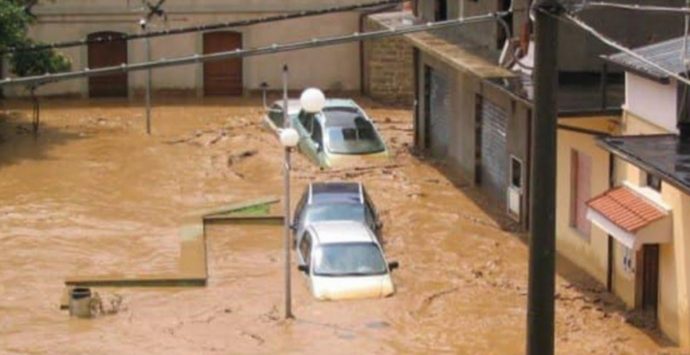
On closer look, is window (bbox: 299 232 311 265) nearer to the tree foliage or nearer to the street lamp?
the street lamp

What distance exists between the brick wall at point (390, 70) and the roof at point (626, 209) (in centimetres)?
2102

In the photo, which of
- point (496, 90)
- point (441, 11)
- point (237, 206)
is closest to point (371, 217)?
point (237, 206)

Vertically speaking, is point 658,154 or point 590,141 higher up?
point 658,154

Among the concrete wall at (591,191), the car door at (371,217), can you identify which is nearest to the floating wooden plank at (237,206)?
the car door at (371,217)

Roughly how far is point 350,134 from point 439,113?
107 inches

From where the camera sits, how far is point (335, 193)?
26609 millimetres

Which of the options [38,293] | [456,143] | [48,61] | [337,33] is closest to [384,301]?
[38,293]

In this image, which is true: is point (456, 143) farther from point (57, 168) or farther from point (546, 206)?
point (546, 206)

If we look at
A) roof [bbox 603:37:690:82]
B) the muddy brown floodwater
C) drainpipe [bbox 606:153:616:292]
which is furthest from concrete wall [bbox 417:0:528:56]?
roof [bbox 603:37:690:82]

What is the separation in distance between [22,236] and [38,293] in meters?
4.22

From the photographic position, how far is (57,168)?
34.2 m

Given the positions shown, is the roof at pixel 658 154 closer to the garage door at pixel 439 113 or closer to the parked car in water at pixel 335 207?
the parked car in water at pixel 335 207

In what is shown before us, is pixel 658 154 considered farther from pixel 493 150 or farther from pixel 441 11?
pixel 441 11

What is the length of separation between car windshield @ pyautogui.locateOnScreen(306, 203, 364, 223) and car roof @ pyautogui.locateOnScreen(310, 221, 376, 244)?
51cm
